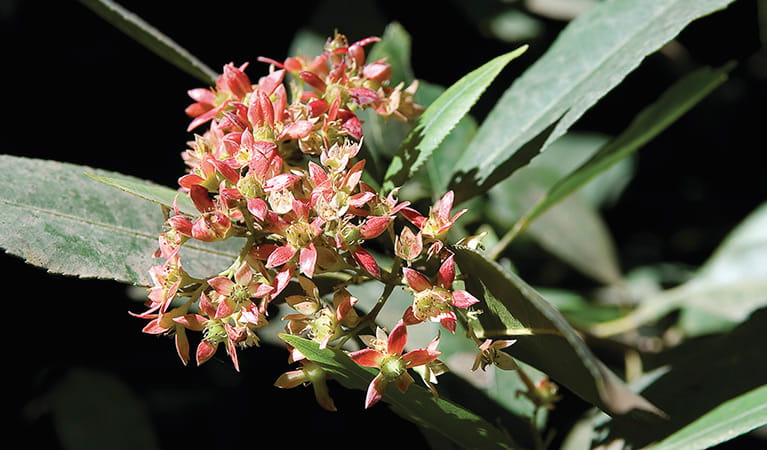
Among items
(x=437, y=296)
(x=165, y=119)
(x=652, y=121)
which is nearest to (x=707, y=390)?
(x=652, y=121)

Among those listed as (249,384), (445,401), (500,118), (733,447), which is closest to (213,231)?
(445,401)

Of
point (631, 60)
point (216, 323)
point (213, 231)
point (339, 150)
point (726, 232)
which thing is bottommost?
point (216, 323)

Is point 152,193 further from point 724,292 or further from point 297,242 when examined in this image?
point 724,292

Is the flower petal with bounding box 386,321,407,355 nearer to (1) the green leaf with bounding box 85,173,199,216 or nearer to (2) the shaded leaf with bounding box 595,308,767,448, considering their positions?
(1) the green leaf with bounding box 85,173,199,216

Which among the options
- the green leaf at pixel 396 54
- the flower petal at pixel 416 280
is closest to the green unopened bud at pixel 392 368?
the flower petal at pixel 416 280

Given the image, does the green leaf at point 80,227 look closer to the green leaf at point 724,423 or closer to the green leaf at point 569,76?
the green leaf at point 569,76

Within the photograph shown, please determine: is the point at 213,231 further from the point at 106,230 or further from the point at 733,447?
the point at 733,447
